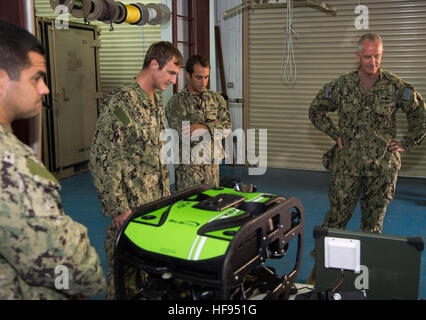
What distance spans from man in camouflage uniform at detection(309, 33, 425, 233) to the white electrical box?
5.82ft

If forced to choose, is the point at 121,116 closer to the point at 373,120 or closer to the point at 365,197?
the point at 373,120

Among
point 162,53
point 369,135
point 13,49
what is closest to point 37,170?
point 13,49

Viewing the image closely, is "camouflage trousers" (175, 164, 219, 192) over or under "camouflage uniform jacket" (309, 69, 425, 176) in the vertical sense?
under

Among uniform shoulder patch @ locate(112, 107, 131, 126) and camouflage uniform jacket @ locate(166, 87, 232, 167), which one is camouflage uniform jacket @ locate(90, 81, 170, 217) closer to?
uniform shoulder patch @ locate(112, 107, 131, 126)

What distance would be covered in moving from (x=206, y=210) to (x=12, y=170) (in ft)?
2.47

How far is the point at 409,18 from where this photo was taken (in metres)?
6.68

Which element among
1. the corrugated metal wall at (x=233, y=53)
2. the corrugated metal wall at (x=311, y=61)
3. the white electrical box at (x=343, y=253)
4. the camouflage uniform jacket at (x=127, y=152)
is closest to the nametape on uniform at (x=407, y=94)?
the camouflage uniform jacket at (x=127, y=152)

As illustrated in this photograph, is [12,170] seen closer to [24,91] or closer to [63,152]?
[24,91]

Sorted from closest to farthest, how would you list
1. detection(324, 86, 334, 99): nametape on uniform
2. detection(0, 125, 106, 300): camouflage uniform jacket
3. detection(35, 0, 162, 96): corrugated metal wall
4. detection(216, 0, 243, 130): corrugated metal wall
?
detection(0, 125, 106, 300): camouflage uniform jacket → detection(324, 86, 334, 99): nametape on uniform → detection(216, 0, 243, 130): corrugated metal wall → detection(35, 0, 162, 96): corrugated metal wall

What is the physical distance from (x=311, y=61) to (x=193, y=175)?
415cm

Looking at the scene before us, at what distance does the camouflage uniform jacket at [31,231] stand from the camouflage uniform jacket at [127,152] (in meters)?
1.04

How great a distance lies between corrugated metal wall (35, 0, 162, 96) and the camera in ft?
25.6

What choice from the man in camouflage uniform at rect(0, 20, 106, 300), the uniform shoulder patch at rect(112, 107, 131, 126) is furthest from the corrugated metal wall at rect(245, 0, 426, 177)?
the man in camouflage uniform at rect(0, 20, 106, 300)
